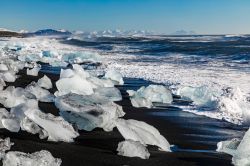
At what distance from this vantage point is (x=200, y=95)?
7.85m

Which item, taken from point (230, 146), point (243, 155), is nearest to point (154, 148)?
point (230, 146)

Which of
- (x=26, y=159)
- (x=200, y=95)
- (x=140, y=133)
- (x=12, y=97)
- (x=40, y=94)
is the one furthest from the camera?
(x=200, y=95)

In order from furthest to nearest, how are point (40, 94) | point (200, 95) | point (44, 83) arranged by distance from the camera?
point (44, 83) < point (200, 95) < point (40, 94)

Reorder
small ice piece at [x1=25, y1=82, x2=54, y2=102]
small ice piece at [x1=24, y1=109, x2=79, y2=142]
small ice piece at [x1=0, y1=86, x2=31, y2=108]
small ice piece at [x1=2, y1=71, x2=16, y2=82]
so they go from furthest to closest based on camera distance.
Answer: small ice piece at [x1=2, y1=71, x2=16, y2=82] → small ice piece at [x1=25, y1=82, x2=54, y2=102] → small ice piece at [x1=0, y1=86, x2=31, y2=108] → small ice piece at [x1=24, y1=109, x2=79, y2=142]

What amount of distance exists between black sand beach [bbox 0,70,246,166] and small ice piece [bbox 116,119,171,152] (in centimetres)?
11

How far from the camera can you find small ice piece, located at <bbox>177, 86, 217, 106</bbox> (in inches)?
294

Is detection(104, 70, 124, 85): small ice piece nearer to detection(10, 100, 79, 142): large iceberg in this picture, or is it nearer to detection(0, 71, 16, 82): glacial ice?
detection(0, 71, 16, 82): glacial ice

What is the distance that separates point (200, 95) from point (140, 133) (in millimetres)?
4024

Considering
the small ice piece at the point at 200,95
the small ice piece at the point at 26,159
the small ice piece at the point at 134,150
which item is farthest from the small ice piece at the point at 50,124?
the small ice piece at the point at 200,95

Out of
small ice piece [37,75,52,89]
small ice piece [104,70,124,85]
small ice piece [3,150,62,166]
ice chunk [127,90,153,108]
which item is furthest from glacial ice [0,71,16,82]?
small ice piece [3,150,62,166]

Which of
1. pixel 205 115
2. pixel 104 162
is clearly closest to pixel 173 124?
pixel 205 115

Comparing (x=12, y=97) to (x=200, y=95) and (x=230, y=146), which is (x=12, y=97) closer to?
(x=230, y=146)

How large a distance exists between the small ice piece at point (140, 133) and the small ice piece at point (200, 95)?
11.1ft

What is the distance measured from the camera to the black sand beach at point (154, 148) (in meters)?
3.43
